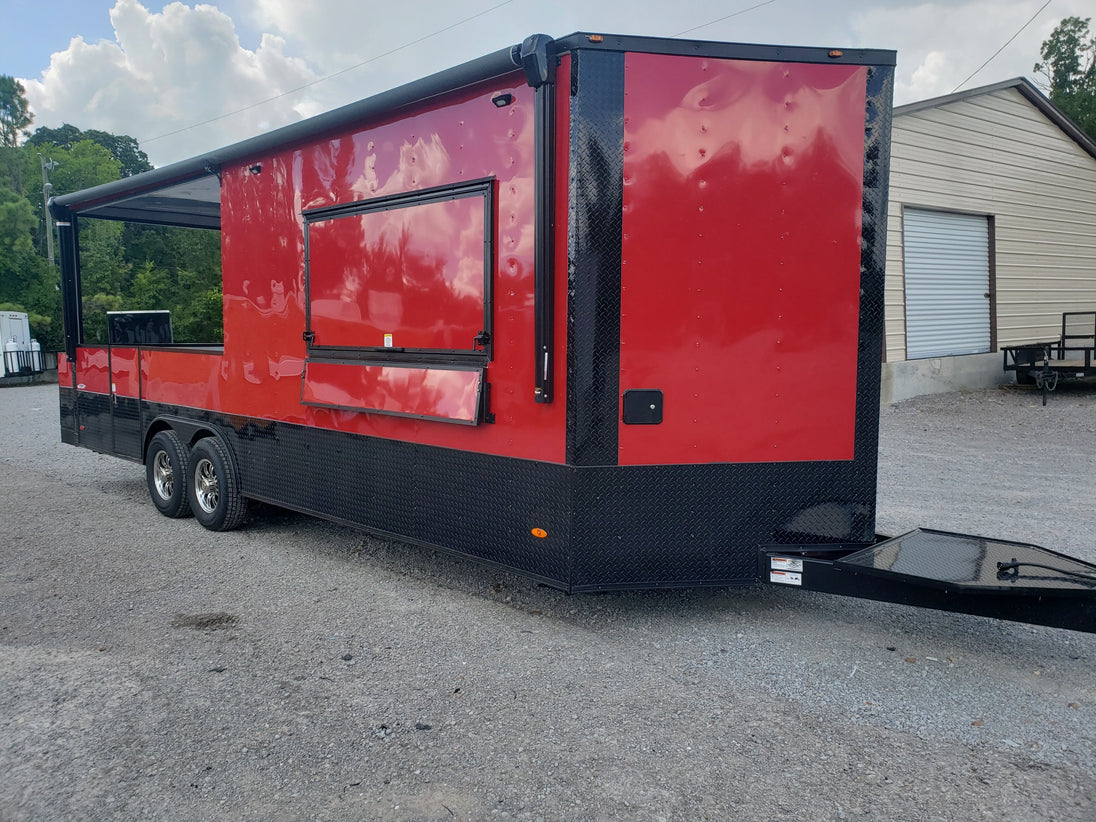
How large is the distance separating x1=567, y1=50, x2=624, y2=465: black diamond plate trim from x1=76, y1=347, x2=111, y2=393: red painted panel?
5644 mm

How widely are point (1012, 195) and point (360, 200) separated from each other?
14810mm

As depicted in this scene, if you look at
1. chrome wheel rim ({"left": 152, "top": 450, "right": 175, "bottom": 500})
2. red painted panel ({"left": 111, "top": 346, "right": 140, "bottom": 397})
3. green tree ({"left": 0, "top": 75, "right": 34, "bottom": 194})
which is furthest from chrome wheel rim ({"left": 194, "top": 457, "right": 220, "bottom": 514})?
green tree ({"left": 0, "top": 75, "right": 34, "bottom": 194})

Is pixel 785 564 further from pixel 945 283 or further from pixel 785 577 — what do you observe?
pixel 945 283

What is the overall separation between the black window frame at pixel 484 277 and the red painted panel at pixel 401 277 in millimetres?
28

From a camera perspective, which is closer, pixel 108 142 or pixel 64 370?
pixel 64 370

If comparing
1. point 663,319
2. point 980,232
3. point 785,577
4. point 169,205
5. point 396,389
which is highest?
point 980,232

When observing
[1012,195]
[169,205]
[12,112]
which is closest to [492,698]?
[169,205]

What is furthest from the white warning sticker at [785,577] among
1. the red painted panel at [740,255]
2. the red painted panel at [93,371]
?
the red painted panel at [93,371]

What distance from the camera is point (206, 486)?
6.52m

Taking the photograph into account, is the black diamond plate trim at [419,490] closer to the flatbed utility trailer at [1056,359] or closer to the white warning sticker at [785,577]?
the white warning sticker at [785,577]

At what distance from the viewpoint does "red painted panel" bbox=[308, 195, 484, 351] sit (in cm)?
432

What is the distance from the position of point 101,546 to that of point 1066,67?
123 feet

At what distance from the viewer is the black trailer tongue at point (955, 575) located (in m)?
3.39

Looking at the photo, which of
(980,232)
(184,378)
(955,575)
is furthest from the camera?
(980,232)
